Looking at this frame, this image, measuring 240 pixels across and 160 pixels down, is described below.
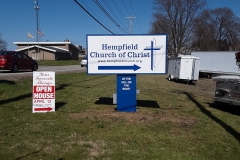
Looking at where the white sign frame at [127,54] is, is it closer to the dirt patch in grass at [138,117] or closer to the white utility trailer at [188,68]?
the dirt patch in grass at [138,117]

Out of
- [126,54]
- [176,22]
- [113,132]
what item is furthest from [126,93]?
[176,22]

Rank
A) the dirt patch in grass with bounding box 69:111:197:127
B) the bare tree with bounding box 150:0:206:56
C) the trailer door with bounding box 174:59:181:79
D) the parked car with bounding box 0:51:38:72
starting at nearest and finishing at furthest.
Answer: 1. the dirt patch in grass with bounding box 69:111:197:127
2. the parked car with bounding box 0:51:38:72
3. the trailer door with bounding box 174:59:181:79
4. the bare tree with bounding box 150:0:206:56

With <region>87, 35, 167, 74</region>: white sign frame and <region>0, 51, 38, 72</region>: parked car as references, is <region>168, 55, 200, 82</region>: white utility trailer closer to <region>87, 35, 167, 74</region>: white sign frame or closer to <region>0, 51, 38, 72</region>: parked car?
<region>0, 51, 38, 72</region>: parked car

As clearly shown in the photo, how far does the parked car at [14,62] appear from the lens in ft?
55.1

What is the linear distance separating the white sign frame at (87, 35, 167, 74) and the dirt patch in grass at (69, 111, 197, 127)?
1.22 meters

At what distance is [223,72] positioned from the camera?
25.1 metres

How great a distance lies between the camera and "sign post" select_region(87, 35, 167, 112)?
7.72 metres

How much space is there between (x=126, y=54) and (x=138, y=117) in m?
1.88

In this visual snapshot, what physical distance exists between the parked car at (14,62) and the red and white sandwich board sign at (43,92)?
10770 mm

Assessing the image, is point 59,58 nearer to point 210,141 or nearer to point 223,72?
point 223,72

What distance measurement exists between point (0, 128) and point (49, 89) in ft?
6.28

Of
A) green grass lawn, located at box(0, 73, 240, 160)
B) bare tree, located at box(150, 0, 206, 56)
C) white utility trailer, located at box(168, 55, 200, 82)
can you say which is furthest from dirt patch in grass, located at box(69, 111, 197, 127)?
bare tree, located at box(150, 0, 206, 56)

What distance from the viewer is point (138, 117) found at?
722cm

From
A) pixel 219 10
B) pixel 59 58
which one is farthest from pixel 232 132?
pixel 219 10
